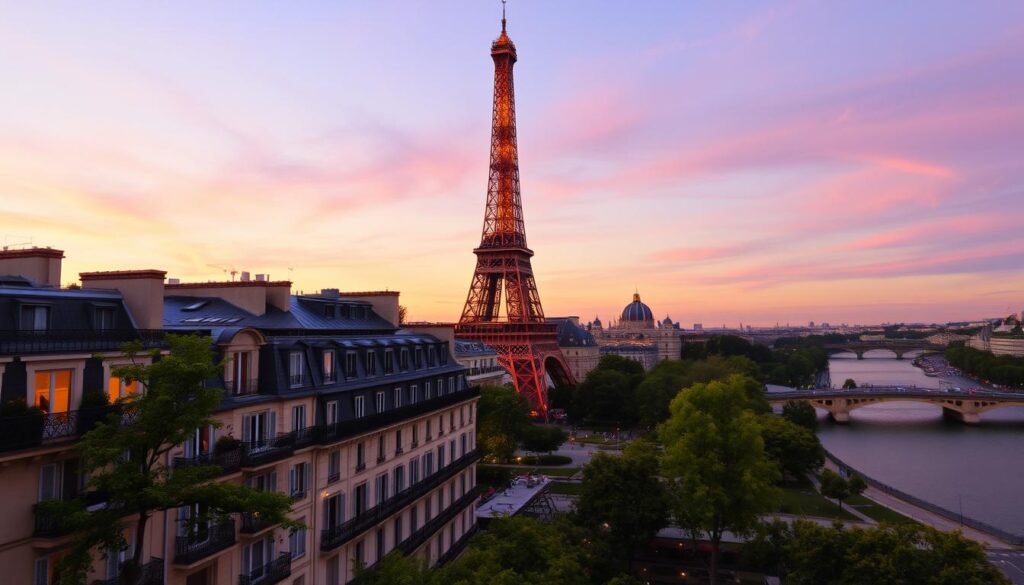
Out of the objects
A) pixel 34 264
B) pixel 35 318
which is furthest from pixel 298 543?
pixel 34 264

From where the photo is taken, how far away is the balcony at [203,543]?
55.5ft

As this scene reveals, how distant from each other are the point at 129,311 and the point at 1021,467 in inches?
3174

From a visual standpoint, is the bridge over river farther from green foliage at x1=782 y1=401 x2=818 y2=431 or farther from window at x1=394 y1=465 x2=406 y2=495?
window at x1=394 y1=465 x2=406 y2=495

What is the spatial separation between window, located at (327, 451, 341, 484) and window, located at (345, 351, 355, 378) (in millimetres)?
3009

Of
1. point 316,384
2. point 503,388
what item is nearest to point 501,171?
point 503,388

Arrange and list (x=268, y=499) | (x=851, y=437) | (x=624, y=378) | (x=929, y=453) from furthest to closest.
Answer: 1. (x=624, y=378)
2. (x=851, y=437)
3. (x=929, y=453)
4. (x=268, y=499)

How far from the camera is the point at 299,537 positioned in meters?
21.9

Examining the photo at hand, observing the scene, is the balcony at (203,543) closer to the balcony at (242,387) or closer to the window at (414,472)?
the balcony at (242,387)

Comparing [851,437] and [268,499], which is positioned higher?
[268,499]

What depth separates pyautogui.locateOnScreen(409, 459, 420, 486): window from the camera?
29.2 m

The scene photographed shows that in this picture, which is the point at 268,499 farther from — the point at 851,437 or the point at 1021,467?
the point at 851,437

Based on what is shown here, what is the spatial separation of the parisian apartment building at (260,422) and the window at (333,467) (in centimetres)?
7

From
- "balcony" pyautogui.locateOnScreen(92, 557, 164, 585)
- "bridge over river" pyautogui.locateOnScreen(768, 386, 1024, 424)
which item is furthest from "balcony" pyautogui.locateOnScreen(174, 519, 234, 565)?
"bridge over river" pyautogui.locateOnScreen(768, 386, 1024, 424)

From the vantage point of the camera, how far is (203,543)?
1766 cm
